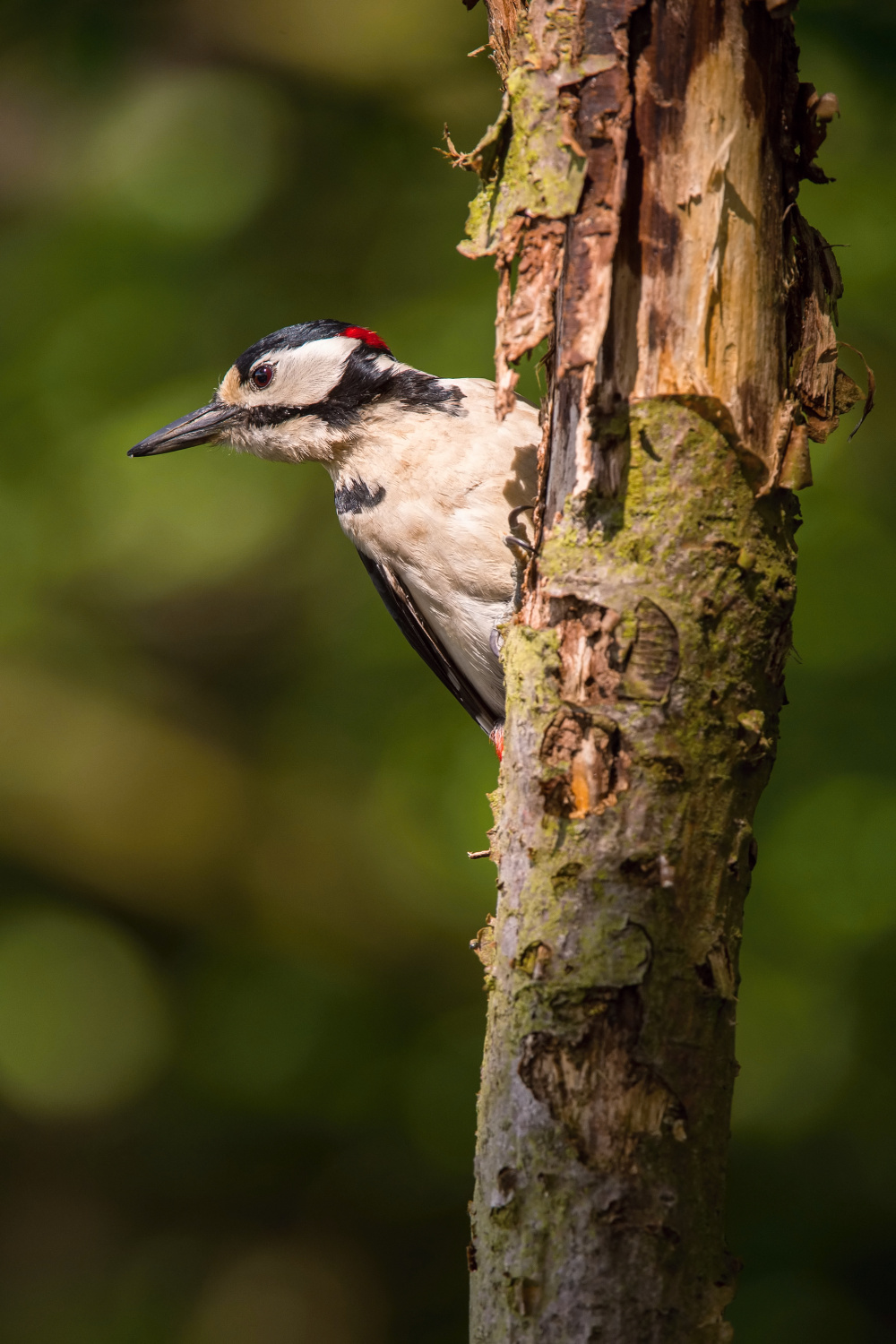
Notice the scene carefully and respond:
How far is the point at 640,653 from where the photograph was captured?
1354 mm

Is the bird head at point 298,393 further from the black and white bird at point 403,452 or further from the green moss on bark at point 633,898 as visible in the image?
the green moss on bark at point 633,898

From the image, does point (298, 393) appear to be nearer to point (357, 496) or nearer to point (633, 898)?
point (357, 496)

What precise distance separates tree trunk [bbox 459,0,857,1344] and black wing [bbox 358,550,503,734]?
5.29 ft

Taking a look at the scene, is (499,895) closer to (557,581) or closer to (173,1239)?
(557,581)

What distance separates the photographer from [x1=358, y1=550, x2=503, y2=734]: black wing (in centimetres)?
305

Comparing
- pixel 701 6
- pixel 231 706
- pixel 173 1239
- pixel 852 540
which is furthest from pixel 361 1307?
pixel 701 6

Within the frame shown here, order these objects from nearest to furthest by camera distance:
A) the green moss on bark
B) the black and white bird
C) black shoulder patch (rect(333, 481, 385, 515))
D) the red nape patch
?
the green moss on bark → the black and white bird → black shoulder patch (rect(333, 481, 385, 515)) → the red nape patch

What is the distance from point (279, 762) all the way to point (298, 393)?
1863 millimetres

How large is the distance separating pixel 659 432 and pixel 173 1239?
4.08m

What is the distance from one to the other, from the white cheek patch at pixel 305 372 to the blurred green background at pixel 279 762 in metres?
0.59

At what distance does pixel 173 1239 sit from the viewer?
434cm

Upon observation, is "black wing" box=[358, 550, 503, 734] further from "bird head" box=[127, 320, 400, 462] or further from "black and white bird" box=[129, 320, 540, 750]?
"bird head" box=[127, 320, 400, 462]

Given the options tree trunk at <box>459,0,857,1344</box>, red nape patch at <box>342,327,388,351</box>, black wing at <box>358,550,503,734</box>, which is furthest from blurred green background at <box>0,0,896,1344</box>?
tree trunk at <box>459,0,857,1344</box>

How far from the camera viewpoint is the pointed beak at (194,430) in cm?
299
